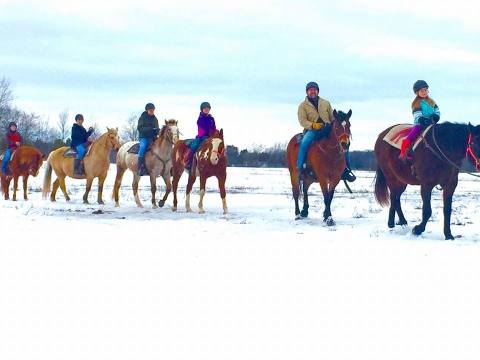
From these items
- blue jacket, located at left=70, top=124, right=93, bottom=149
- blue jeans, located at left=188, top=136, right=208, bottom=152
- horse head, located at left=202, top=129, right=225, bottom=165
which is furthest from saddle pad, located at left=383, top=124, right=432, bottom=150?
blue jacket, located at left=70, top=124, right=93, bottom=149

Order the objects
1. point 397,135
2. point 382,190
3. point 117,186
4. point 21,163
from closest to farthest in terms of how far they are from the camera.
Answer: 1. point 397,135
2. point 382,190
3. point 117,186
4. point 21,163

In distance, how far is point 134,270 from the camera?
6.46 metres

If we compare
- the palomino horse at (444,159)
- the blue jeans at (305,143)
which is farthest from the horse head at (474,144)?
the blue jeans at (305,143)

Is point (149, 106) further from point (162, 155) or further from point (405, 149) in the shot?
point (405, 149)

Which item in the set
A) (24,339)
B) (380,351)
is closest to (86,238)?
(24,339)

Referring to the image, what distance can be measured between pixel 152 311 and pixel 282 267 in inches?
93.2

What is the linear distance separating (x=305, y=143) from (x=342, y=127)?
124 centimetres

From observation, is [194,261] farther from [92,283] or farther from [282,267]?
[92,283]

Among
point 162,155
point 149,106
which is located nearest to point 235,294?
point 162,155

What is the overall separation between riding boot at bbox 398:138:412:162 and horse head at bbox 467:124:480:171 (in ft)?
3.70

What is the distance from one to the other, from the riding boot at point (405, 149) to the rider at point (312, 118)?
2029mm

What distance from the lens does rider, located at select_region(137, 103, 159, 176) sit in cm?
1593

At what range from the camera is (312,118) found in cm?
1270

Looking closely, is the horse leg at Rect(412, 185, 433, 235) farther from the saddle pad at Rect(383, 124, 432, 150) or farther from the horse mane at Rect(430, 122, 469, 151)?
the saddle pad at Rect(383, 124, 432, 150)
